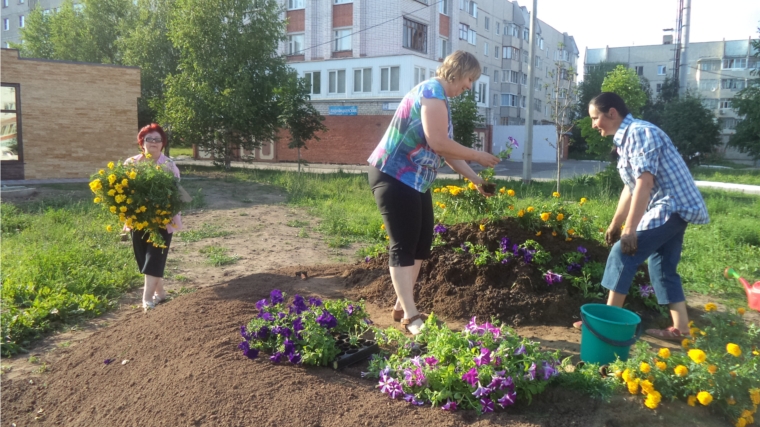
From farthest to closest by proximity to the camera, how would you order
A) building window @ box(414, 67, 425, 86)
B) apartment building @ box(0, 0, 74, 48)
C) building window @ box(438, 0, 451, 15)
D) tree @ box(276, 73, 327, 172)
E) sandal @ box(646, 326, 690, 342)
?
apartment building @ box(0, 0, 74, 48) < building window @ box(438, 0, 451, 15) < building window @ box(414, 67, 425, 86) < tree @ box(276, 73, 327, 172) < sandal @ box(646, 326, 690, 342)

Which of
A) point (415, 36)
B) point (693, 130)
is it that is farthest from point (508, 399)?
point (693, 130)

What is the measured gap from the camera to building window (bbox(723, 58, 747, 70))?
211 feet

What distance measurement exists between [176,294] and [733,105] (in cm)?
3648

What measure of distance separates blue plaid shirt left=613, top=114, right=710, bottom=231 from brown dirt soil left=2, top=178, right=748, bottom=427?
882mm

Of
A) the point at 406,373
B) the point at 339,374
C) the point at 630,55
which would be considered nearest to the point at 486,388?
the point at 406,373

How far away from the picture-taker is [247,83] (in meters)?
22.7

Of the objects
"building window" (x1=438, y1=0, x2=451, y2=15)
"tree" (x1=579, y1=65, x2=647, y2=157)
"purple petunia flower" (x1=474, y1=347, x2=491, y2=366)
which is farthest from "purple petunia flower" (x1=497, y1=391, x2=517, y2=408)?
"building window" (x1=438, y1=0, x2=451, y2=15)

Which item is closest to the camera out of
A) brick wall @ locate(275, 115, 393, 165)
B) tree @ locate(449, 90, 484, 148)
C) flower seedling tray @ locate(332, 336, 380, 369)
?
flower seedling tray @ locate(332, 336, 380, 369)

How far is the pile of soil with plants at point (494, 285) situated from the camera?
4156 mm

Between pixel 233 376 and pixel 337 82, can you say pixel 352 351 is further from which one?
pixel 337 82

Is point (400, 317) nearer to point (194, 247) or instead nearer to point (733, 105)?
point (194, 247)

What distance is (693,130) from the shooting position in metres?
38.3

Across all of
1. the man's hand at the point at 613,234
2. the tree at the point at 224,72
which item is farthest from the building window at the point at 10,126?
the man's hand at the point at 613,234

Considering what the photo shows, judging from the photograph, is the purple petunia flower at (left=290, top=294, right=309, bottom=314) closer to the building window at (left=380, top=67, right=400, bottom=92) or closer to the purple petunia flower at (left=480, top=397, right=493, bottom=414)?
the purple petunia flower at (left=480, top=397, right=493, bottom=414)
